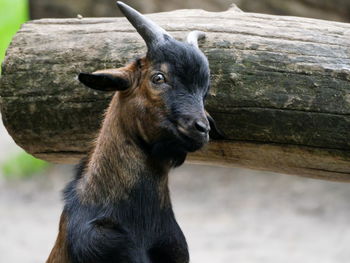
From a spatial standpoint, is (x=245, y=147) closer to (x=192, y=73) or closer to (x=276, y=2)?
(x=192, y=73)

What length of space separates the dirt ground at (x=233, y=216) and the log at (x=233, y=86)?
562 cm

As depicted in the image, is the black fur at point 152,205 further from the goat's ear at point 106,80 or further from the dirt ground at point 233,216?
the dirt ground at point 233,216

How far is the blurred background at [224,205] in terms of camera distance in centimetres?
1088

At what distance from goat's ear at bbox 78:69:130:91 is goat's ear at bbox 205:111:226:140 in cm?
54

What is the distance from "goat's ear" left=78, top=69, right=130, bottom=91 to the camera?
4.14 metres

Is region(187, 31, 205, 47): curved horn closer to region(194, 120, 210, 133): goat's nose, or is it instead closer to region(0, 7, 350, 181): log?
region(0, 7, 350, 181): log

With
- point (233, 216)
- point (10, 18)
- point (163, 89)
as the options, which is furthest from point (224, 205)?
point (163, 89)

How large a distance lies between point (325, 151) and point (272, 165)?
0.39 m

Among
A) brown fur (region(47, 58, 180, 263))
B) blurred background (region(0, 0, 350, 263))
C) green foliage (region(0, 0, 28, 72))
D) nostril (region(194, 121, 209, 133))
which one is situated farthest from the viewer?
green foliage (region(0, 0, 28, 72))

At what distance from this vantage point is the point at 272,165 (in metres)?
5.03

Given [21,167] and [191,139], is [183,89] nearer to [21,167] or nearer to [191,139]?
[191,139]

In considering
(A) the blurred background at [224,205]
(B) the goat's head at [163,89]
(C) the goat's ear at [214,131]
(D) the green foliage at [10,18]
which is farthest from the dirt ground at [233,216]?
(B) the goat's head at [163,89]

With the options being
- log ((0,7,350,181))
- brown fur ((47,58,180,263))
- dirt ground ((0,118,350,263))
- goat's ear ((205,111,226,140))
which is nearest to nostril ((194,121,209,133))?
brown fur ((47,58,180,263))

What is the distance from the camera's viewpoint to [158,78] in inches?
165
